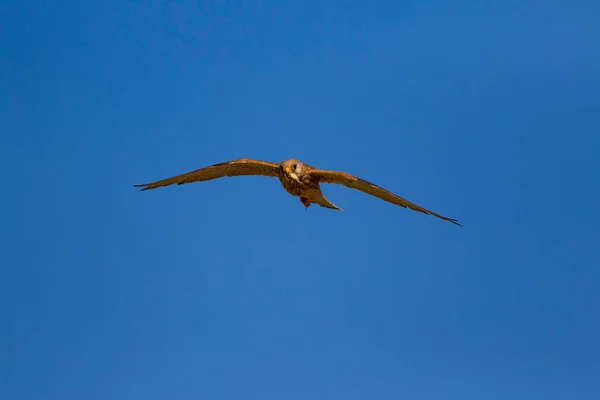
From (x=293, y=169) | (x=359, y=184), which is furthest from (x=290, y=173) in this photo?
(x=359, y=184)

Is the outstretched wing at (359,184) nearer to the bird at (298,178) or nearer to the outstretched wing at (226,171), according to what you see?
the bird at (298,178)

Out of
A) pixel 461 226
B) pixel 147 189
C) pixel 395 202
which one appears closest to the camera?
pixel 461 226

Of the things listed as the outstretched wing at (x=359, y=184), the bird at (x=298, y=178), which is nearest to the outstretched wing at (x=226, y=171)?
the bird at (x=298, y=178)

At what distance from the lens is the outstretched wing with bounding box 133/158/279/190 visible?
26.2m

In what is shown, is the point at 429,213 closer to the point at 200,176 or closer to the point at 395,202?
the point at 395,202

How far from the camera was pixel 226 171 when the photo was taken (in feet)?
89.2

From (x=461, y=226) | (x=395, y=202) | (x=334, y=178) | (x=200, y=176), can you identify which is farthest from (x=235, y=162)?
(x=461, y=226)

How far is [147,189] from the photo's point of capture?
27.0 meters

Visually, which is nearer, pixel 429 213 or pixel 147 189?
pixel 429 213

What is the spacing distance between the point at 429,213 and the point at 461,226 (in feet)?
4.82

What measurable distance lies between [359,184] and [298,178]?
6.18ft

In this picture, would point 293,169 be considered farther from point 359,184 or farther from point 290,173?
point 359,184

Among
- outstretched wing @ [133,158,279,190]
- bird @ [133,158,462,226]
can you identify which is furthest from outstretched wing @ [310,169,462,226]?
outstretched wing @ [133,158,279,190]

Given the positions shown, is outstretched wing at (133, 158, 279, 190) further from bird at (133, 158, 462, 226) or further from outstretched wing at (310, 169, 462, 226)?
outstretched wing at (310, 169, 462, 226)
